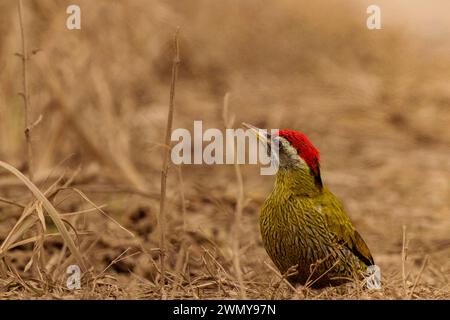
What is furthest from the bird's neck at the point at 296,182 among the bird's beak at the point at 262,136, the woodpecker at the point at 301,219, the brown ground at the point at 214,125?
the brown ground at the point at 214,125

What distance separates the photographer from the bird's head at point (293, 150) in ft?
14.2

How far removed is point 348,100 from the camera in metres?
9.08

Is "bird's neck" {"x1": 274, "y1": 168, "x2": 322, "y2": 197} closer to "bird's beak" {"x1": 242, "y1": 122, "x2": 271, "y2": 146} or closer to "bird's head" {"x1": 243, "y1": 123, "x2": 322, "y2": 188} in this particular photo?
"bird's head" {"x1": 243, "y1": 123, "x2": 322, "y2": 188}

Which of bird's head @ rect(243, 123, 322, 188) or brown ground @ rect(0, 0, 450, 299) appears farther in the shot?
brown ground @ rect(0, 0, 450, 299)

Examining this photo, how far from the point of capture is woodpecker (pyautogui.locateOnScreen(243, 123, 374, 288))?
4.29 m

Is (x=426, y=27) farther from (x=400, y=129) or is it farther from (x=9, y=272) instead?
(x=9, y=272)

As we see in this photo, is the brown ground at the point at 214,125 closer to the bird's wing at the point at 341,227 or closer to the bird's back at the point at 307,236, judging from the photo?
the bird's back at the point at 307,236

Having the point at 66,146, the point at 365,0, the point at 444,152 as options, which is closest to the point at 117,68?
the point at 66,146

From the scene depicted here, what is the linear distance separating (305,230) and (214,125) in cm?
419

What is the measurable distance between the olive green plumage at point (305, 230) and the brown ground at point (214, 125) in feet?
0.39

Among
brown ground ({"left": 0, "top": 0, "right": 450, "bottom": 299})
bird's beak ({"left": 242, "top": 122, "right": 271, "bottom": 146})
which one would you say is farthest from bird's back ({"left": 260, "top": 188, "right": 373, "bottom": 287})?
bird's beak ({"left": 242, "top": 122, "right": 271, "bottom": 146})

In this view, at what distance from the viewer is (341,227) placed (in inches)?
175

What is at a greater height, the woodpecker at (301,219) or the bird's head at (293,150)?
the bird's head at (293,150)

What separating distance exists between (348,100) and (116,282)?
16.6 feet
